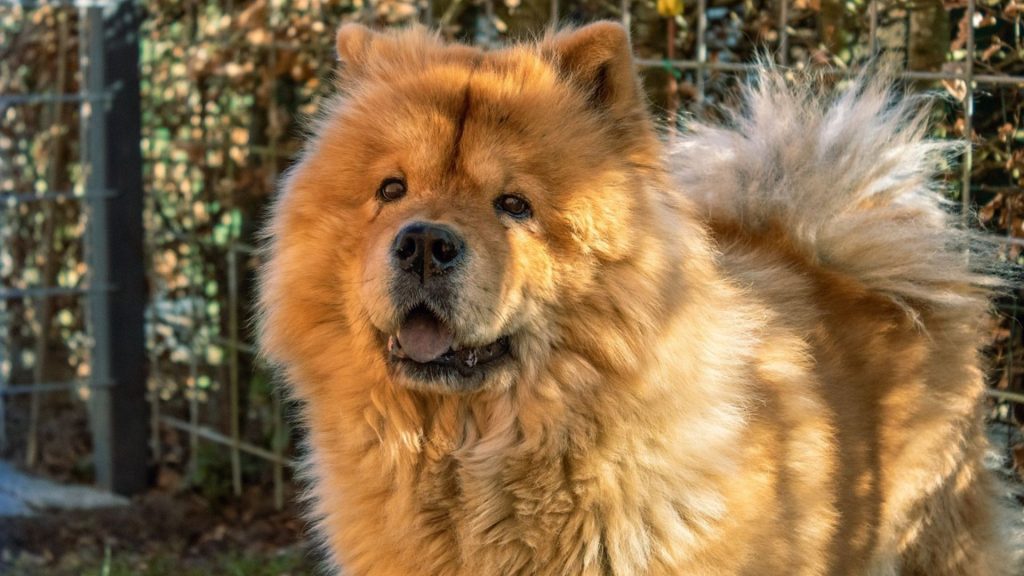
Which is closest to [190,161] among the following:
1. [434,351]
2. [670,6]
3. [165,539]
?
[165,539]

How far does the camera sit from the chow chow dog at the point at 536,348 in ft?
10.0

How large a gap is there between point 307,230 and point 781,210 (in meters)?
1.49

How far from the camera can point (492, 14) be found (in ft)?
18.3

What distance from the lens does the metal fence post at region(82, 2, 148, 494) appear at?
20.7ft

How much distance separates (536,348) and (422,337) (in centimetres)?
27

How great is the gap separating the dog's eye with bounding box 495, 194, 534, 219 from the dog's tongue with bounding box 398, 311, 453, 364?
31cm

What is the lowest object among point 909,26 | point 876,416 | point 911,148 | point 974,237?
point 876,416

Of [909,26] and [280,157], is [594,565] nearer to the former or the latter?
[909,26]

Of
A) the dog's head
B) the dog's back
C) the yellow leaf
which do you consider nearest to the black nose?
the dog's head

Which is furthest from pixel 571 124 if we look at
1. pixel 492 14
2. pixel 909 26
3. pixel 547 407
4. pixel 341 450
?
pixel 492 14

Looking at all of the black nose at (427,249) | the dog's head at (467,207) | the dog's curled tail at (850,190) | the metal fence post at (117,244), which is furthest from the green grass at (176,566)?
the black nose at (427,249)

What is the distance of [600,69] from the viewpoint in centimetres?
331

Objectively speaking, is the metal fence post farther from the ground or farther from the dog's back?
the dog's back

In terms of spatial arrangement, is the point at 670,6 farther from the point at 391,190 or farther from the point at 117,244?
the point at 117,244
